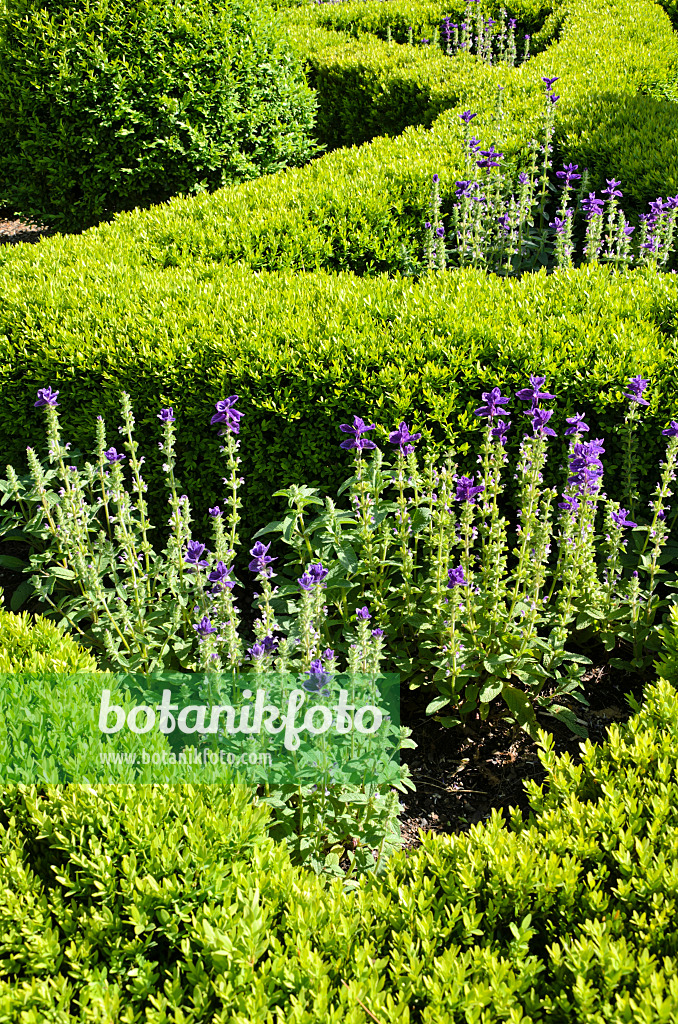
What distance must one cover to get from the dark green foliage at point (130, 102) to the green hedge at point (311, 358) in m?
3.79

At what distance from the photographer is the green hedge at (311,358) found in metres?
4.64

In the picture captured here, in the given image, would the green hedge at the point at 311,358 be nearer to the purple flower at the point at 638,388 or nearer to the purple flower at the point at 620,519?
the purple flower at the point at 638,388

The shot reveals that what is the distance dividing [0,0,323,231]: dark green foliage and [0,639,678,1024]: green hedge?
7885mm

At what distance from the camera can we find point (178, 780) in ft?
9.35

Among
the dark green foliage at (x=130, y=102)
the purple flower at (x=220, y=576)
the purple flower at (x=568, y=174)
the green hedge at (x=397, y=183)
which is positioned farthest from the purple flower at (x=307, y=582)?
the dark green foliage at (x=130, y=102)

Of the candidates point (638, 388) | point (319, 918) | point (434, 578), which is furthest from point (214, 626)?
point (638, 388)

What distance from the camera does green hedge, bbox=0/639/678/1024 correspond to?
2.22 m

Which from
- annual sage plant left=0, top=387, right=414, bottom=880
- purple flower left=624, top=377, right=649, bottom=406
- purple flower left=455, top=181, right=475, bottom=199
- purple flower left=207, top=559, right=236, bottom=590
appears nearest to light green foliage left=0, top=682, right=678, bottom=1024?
annual sage plant left=0, top=387, right=414, bottom=880

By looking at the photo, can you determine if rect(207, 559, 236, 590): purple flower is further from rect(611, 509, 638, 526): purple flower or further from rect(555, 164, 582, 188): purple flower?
rect(555, 164, 582, 188): purple flower

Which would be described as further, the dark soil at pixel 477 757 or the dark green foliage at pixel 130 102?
the dark green foliage at pixel 130 102

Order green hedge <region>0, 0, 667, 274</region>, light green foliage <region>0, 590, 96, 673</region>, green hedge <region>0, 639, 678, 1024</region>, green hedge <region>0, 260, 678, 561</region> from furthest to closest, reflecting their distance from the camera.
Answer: green hedge <region>0, 0, 667, 274</region>
green hedge <region>0, 260, 678, 561</region>
light green foliage <region>0, 590, 96, 673</region>
green hedge <region>0, 639, 678, 1024</region>

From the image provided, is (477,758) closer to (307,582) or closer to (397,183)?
(307,582)

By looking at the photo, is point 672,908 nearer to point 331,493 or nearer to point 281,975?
point 281,975

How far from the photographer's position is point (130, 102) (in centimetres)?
857
